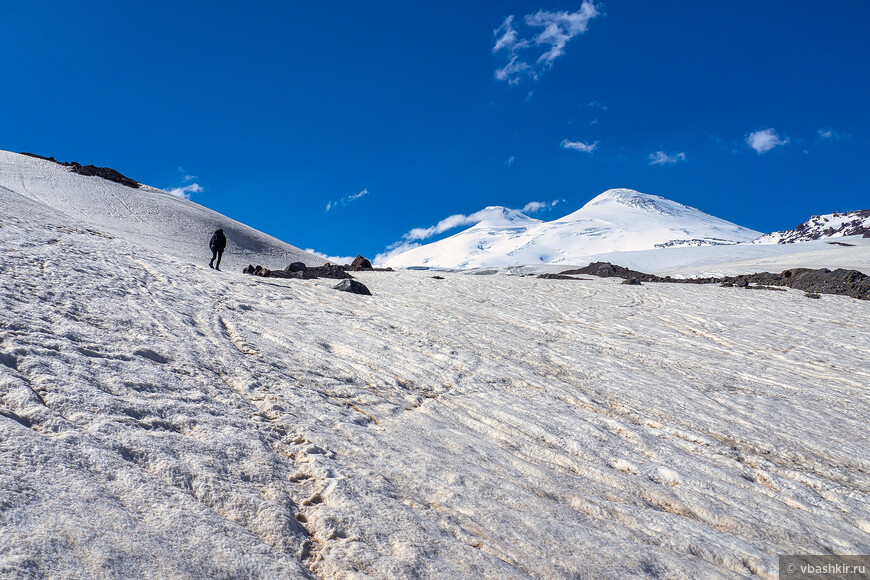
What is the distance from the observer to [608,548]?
3.63 m

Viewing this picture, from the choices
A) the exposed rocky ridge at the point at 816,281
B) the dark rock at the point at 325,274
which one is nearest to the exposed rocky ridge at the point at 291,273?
the dark rock at the point at 325,274

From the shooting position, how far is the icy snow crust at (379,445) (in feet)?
10.1

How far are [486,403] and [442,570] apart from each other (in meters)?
3.37

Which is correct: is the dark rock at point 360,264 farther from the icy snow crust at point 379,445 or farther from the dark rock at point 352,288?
the icy snow crust at point 379,445

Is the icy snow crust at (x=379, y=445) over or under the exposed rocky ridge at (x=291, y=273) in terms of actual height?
under

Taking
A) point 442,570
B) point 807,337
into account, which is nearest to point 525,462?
point 442,570

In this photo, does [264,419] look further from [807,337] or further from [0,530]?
[807,337]

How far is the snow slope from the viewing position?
23609 mm

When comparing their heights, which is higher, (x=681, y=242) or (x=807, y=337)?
(x=681, y=242)

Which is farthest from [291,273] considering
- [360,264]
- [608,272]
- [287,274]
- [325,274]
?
[608,272]

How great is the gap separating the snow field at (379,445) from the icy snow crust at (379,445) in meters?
0.02

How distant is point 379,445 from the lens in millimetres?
4707

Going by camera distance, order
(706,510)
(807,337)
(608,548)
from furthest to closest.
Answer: (807,337), (706,510), (608,548)

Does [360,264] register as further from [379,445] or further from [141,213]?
[379,445]
